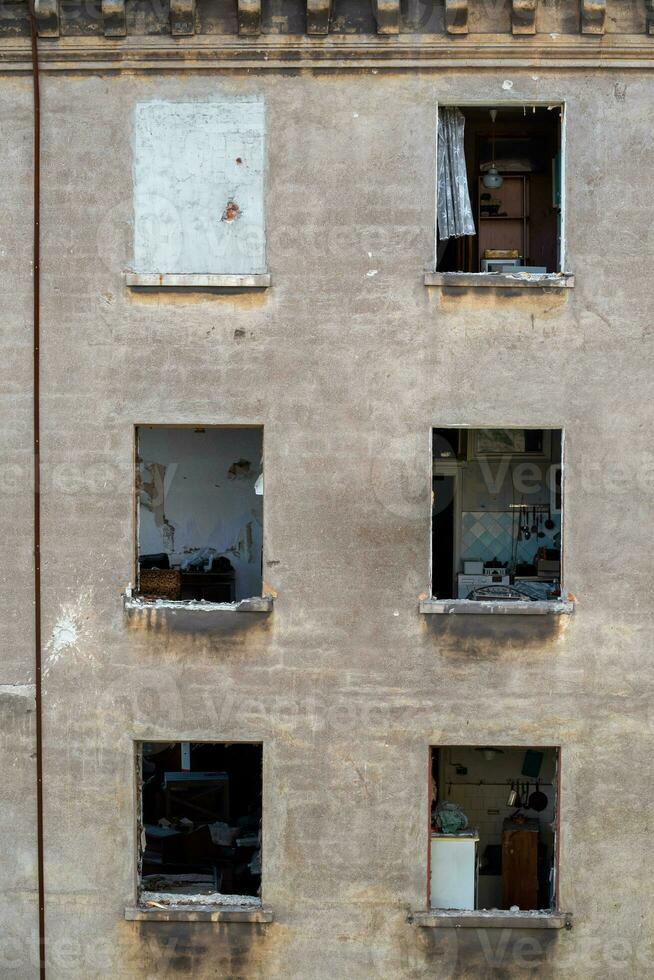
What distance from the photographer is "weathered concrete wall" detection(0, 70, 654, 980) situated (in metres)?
10.5

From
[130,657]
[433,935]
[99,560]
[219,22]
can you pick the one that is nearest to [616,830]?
[433,935]

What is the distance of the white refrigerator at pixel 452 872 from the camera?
1089 centimetres

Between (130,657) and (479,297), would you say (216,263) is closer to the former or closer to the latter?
(479,297)

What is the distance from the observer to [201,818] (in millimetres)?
13992

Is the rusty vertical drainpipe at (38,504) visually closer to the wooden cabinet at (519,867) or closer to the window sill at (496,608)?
the window sill at (496,608)

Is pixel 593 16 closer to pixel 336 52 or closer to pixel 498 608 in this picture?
pixel 336 52

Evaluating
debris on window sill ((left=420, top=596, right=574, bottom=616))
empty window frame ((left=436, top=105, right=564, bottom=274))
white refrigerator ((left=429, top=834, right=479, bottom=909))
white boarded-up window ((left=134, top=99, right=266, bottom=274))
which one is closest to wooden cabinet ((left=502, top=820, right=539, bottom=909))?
white refrigerator ((left=429, top=834, right=479, bottom=909))

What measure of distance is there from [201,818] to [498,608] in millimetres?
6078

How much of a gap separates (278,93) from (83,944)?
9379 millimetres

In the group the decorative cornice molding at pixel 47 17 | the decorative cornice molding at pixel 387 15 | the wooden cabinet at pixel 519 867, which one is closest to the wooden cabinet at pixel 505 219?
the decorative cornice molding at pixel 387 15

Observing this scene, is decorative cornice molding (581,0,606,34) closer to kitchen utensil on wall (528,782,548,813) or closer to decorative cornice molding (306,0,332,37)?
decorative cornice molding (306,0,332,37)

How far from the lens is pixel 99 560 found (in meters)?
10.7

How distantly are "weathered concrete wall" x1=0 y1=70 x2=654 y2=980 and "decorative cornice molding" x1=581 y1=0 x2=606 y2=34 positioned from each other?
44cm

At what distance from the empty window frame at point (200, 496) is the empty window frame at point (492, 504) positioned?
117 inches
